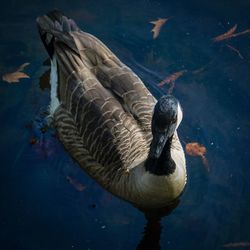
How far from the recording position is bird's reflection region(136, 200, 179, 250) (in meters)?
5.79

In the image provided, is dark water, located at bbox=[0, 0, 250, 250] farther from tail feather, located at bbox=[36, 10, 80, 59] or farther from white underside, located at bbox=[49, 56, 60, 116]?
tail feather, located at bbox=[36, 10, 80, 59]

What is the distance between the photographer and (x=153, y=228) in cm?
594

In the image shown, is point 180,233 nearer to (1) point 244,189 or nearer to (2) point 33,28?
(1) point 244,189

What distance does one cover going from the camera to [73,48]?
245 inches

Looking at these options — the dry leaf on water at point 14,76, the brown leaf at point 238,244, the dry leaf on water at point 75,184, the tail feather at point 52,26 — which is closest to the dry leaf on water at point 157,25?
the tail feather at point 52,26

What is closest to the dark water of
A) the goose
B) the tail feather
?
the goose

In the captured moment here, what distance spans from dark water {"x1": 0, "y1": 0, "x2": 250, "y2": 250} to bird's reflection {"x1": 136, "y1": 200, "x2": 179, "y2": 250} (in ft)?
0.05

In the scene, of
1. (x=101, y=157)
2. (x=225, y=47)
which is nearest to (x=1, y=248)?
(x=101, y=157)

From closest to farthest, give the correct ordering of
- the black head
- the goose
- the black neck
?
1. the black head
2. the black neck
3. the goose

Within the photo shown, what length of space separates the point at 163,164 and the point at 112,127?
69 cm

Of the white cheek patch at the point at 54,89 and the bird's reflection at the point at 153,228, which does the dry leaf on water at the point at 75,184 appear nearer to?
the bird's reflection at the point at 153,228

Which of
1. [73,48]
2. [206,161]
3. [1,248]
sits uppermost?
[73,48]

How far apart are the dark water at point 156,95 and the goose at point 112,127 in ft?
0.98

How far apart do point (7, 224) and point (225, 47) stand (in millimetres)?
4048
